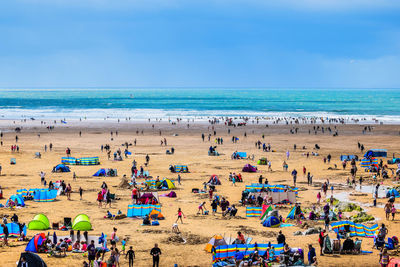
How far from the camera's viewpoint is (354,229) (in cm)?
2261

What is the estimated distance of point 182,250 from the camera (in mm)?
21125

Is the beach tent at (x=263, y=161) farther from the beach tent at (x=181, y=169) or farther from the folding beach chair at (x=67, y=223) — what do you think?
the folding beach chair at (x=67, y=223)

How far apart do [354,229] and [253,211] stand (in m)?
6.59

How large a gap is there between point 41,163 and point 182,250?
96.6ft

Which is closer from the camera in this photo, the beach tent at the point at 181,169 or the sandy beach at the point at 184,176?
the sandy beach at the point at 184,176

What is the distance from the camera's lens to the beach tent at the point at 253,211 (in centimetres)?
2739

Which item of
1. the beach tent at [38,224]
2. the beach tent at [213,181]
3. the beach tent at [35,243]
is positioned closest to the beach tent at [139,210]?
the beach tent at [38,224]

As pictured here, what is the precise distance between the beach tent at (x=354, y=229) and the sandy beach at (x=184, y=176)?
2.00 feet

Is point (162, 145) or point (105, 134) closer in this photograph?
point (162, 145)

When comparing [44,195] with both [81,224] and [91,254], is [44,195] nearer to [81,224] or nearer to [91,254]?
[81,224]

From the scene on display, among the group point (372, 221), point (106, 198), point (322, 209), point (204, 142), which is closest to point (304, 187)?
point (322, 209)

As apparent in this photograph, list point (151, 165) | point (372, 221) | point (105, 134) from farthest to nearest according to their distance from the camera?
point (105, 134) → point (151, 165) → point (372, 221)

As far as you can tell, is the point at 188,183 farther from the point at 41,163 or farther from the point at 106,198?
the point at 41,163

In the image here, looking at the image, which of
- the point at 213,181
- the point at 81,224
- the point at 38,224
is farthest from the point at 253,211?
the point at 38,224
